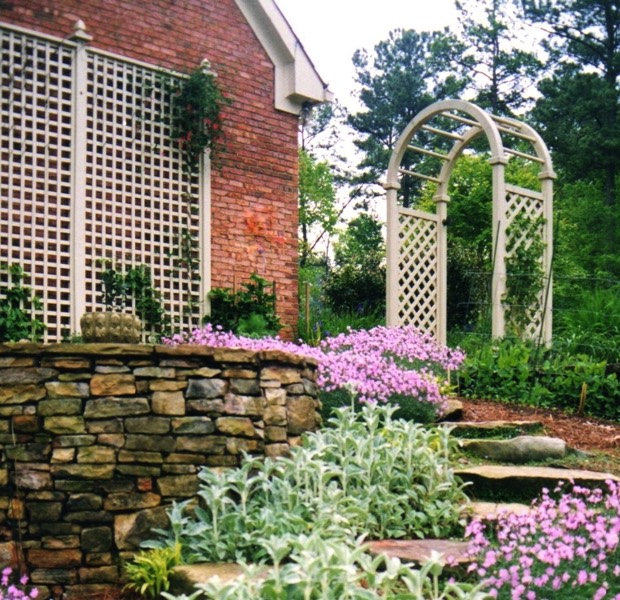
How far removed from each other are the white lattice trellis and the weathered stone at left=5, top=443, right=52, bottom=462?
129 inches

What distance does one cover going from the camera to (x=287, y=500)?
4000 millimetres

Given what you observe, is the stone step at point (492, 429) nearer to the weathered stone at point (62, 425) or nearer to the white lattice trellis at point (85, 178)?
the weathered stone at point (62, 425)

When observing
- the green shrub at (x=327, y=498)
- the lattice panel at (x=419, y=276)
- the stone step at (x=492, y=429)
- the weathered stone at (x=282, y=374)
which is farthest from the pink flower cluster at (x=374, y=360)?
the lattice panel at (x=419, y=276)

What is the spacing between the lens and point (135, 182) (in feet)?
26.2

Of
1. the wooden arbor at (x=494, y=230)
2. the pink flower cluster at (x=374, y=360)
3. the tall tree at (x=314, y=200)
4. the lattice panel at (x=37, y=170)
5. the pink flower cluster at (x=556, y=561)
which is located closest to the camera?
the pink flower cluster at (x=556, y=561)

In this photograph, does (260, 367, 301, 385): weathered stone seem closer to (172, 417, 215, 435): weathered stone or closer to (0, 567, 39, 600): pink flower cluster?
(172, 417, 215, 435): weathered stone

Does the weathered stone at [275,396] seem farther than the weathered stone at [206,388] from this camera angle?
Yes

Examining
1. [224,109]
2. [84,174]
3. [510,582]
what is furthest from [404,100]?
[510,582]

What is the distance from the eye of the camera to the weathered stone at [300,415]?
15.3 ft

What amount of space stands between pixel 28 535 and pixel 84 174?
4.16 meters

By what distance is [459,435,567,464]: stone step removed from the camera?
5242 mm

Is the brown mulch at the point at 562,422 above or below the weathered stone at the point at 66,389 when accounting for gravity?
below

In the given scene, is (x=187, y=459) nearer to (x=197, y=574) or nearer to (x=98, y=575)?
(x=98, y=575)

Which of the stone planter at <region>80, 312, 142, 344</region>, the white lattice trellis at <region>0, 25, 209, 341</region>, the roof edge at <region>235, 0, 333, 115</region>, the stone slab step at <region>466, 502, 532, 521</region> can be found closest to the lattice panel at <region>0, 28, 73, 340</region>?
the white lattice trellis at <region>0, 25, 209, 341</region>
